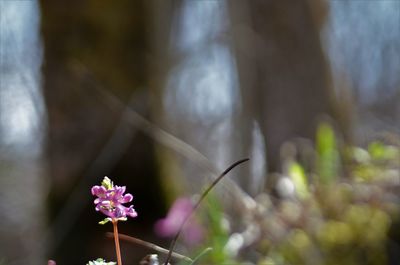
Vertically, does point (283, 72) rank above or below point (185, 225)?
above

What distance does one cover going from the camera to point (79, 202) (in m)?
2.28

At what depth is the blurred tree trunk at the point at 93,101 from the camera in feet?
7.61

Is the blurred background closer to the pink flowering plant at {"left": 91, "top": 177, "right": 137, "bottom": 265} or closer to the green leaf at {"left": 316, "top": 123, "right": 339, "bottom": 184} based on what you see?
the green leaf at {"left": 316, "top": 123, "right": 339, "bottom": 184}

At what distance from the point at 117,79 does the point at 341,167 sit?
1.17 metres

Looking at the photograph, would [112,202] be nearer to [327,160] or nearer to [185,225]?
[185,225]

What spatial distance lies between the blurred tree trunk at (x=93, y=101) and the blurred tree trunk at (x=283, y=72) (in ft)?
1.52

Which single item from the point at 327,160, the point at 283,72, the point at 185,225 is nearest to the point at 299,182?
the point at 327,160

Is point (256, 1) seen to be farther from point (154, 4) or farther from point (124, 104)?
point (124, 104)

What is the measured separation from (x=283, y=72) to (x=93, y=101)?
739mm

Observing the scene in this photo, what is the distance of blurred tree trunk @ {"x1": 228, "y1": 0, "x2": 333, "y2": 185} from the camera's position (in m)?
2.31

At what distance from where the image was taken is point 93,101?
7.88 ft

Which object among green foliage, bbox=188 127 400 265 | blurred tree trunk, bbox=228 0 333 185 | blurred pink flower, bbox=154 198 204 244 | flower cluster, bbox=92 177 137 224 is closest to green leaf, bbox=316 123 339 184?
green foliage, bbox=188 127 400 265

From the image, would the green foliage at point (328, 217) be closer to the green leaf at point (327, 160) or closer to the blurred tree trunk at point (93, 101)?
the green leaf at point (327, 160)

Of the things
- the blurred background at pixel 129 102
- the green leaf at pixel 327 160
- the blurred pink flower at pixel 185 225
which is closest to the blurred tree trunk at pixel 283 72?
the blurred background at pixel 129 102
